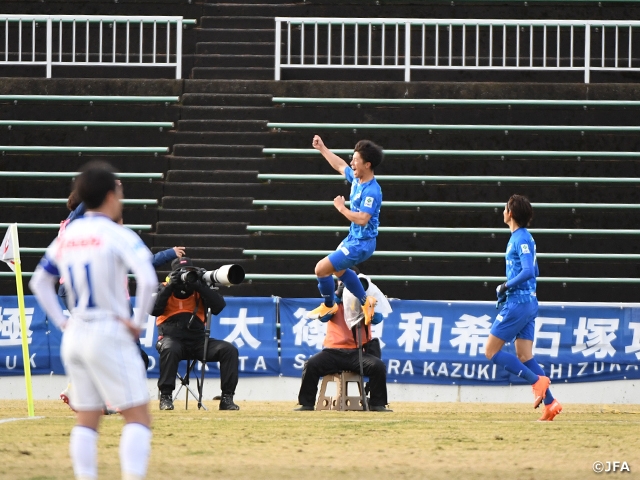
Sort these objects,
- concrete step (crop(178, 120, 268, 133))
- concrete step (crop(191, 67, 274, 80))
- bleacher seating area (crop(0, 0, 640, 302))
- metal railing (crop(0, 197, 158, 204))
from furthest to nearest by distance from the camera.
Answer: concrete step (crop(191, 67, 274, 80)), concrete step (crop(178, 120, 268, 133)), metal railing (crop(0, 197, 158, 204)), bleacher seating area (crop(0, 0, 640, 302))

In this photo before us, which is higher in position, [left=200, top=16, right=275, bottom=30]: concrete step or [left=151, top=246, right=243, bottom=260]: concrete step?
[left=200, top=16, right=275, bottom=30]: concrete step

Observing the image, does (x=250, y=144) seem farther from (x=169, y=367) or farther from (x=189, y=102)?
(x=169, y=367)

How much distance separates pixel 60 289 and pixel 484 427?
13.4 ft

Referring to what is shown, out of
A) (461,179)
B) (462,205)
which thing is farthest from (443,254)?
(461,179)

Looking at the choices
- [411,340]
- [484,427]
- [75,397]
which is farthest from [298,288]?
[75,397]

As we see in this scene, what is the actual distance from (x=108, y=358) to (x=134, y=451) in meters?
0.44

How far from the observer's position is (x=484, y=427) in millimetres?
9727

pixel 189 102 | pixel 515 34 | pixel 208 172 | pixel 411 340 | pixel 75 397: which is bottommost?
pixel 411 340

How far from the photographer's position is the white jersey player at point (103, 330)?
17.5 feet

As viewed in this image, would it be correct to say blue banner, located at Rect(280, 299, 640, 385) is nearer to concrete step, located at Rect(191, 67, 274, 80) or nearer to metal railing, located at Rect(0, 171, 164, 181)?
metal railing, located at Rect(0, 171, 164, 181)

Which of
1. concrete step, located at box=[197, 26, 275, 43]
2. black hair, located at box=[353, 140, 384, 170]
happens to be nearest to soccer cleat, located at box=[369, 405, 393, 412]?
black hair, located at box=[353, 140, 384, 170]

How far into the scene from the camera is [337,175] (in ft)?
59.6

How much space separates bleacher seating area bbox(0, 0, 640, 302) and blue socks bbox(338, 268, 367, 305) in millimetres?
5907

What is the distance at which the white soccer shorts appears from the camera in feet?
17.4
